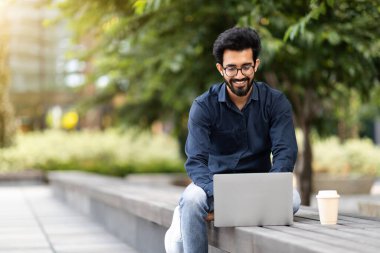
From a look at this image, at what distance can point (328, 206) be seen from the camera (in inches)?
202

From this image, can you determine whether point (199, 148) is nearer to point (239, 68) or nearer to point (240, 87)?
point (240, 87)

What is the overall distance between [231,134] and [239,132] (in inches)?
2.2

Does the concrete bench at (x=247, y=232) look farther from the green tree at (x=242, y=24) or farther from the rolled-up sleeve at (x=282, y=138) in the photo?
the green tree at (x=242, y=24)

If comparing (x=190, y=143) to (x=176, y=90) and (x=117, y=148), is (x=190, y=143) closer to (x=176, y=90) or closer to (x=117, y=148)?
(x=176, y=90)

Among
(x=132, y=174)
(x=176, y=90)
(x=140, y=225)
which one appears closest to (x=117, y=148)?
(x=132, y=174)

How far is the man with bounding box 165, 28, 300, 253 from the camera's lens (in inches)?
207

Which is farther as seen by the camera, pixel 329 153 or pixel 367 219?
pixel 329 153

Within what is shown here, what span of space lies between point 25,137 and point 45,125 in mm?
58445

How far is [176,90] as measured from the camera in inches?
470

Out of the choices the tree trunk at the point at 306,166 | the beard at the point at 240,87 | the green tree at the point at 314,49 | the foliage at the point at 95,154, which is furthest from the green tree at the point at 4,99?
the beard at the point at 240,87

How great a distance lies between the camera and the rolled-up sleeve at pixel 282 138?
5.40m

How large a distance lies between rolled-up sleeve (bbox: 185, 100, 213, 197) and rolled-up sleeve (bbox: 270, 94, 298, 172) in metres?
0.43

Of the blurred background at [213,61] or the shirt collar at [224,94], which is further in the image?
the blurred background at [213,61]

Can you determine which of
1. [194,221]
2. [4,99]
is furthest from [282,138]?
[4,99]
